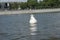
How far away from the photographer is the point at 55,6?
11962 cm

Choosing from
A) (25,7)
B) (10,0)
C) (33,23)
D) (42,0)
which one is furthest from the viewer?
(42,0)

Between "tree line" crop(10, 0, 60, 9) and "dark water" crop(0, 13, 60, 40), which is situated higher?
"dark water" crop(0, 13, 60, 40)

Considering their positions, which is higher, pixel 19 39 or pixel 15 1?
pixel 19 39

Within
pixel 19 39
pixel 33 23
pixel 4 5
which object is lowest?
pixel 4 5

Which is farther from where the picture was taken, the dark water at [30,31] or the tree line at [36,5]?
the tree line at [36,5]

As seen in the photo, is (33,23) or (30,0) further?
(30,0)

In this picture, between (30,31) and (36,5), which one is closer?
(30,31)

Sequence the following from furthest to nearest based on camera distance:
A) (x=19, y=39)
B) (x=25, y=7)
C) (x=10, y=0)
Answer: (x=10, y=0) → (x=25, y=7) → (x=19, y=39)

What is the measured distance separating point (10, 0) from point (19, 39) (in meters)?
105

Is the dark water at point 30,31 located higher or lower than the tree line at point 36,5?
higher

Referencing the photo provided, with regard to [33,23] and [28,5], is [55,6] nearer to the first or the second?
[28,5]

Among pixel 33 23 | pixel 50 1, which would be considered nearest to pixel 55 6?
pixel 50 1

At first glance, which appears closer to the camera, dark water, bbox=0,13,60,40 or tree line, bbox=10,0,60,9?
dark water, bbox=0,13,60,40

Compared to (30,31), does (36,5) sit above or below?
below
